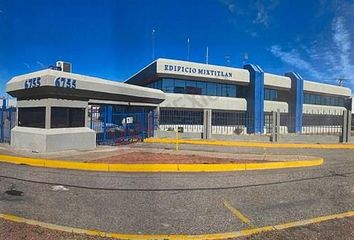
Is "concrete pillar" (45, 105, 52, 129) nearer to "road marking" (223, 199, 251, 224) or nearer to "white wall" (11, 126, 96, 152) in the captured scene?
"white wall" (11, 126, 96, 152)

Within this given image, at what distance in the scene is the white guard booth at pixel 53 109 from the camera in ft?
44.0

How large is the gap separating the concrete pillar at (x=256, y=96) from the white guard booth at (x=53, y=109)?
2428 cm

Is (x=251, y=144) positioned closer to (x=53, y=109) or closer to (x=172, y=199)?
(x=53, y=109)

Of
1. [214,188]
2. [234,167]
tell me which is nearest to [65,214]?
[214,188]

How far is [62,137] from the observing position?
1388 cm

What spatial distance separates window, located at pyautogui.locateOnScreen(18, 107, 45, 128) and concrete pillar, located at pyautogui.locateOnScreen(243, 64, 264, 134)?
87.0 feet

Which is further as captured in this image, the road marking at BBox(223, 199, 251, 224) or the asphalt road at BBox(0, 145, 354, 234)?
the road marking at BBox(223, 199, 251, 224)

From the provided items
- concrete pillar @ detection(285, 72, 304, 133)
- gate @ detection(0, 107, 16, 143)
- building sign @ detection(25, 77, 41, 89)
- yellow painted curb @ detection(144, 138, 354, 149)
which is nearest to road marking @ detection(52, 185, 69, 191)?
building sign @ detection(25, 77, 41, 89)

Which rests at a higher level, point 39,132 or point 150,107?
point 150,107

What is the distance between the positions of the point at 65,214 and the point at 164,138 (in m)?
16.3

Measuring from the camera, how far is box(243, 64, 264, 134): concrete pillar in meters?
37.1

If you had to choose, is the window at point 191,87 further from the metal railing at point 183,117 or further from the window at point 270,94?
the window at point 270,94

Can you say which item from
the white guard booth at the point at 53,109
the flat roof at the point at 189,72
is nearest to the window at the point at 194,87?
the flat roof at the point at 189,72

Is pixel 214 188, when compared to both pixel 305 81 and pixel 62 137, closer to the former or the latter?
pixel 62 137
